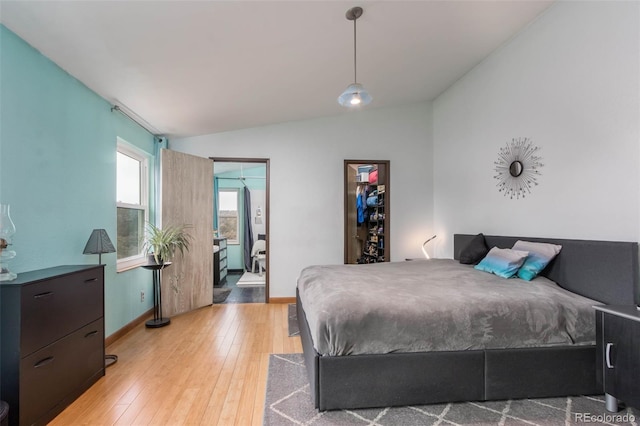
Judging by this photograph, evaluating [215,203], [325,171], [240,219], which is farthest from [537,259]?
[215,203]

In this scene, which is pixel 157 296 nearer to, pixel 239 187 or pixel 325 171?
pixel 325 171

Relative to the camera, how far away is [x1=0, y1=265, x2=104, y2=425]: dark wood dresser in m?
1.70

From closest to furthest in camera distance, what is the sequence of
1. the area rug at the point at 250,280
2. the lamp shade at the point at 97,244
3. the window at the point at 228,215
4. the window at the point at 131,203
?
the lamp shade at the point at 97,244 < the window at the point at 131,203 < the area rug at the point at 250,280 < the window at the point at 228,215

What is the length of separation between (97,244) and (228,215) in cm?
487

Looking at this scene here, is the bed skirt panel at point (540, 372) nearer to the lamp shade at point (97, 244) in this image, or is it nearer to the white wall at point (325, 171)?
the white wall at point (325, 171)

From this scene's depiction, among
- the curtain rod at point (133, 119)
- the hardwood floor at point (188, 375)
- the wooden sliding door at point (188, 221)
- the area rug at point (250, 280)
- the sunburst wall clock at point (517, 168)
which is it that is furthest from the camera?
the area rug at point (250, 280)

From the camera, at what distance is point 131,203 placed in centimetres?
375

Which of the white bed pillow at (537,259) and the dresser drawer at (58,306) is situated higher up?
the white bed pillow at (537,259)

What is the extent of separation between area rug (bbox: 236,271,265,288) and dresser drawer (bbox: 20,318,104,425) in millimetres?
3365

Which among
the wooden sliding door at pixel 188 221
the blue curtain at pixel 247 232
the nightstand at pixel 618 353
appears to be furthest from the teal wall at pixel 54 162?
the blue curtain at pixel 247 232

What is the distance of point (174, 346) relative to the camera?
9.94 ft

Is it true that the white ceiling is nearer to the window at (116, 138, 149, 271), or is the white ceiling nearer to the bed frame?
the window at (116, 138, 149, 271)

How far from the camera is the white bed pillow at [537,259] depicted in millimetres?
2588

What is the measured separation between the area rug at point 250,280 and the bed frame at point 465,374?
384cm
